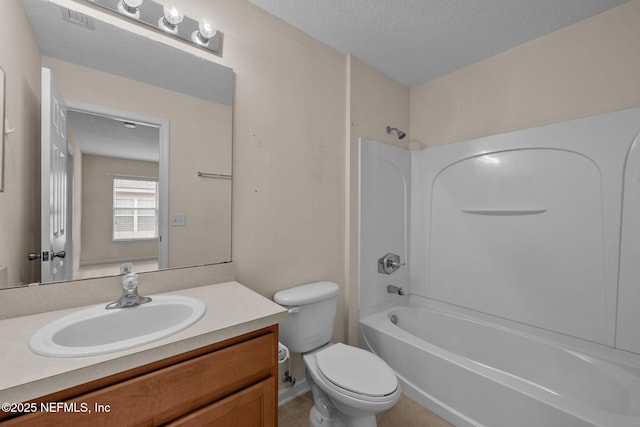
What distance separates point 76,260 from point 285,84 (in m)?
1.45

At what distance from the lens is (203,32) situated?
140 cm

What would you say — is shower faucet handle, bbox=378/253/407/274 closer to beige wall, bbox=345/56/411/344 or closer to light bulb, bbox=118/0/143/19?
beige wall, bbox=345/56/411/344

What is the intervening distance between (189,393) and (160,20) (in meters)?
1.62

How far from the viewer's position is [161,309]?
1.13m

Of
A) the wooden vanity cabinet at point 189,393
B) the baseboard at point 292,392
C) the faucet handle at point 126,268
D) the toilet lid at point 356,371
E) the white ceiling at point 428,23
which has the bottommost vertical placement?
the baseboard at point 292,392

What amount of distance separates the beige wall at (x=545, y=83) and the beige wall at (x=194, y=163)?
189cm

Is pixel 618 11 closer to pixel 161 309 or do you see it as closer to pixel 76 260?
pixel 161 309

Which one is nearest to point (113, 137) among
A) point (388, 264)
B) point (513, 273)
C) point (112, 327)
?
point (112, 327)

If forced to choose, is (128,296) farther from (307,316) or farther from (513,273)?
(513,273)

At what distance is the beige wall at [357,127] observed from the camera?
210 cm

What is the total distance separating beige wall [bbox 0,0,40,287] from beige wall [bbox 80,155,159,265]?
6.1 inches

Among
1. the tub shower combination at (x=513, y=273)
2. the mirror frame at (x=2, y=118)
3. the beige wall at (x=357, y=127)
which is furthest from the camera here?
the beige wall at (x=357, y=127)

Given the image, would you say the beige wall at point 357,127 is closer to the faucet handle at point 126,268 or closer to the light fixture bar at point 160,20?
the light fixture bar at point 160,20

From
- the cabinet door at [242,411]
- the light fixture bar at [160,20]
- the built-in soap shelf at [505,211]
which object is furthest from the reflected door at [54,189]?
the built-in soap shelf at [505,211]
